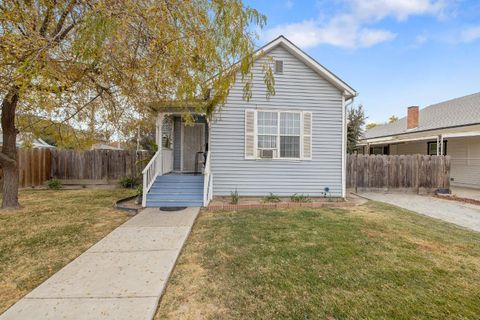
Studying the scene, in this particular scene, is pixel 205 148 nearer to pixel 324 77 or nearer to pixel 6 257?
pixel 324 77

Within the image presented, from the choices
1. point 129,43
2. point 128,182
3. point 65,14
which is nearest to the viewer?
point 129,43

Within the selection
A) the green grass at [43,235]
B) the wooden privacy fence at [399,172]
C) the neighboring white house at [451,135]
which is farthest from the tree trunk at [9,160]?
the neighboring white house at [451,135]

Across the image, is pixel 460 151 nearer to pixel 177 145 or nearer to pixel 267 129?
pixel 267 129

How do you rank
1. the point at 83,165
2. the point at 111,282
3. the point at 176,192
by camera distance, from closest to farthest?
Result: the point at 111,282 → the point at 176,192 → the point at 83,165

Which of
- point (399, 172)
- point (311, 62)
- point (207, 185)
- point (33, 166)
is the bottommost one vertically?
point (207, 185)

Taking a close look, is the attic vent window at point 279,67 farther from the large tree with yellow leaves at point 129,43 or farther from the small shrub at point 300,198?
the small shrub at point 300,198

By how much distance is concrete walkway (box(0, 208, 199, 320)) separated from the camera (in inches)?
93.3

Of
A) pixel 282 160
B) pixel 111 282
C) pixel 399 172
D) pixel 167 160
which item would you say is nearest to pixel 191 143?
pixel 167 160

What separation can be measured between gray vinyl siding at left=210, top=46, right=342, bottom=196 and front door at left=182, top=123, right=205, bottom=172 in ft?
5.74

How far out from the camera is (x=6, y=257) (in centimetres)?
364

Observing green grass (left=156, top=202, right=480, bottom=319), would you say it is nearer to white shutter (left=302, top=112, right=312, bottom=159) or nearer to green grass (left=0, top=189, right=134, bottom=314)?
green grass (left=0, top=189, right=134, bottom=314)

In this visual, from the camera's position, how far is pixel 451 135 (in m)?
12.0

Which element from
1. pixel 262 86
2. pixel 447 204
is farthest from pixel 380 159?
pixel 262 86

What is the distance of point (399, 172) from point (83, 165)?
575 inches
